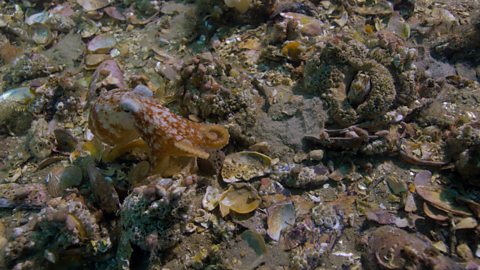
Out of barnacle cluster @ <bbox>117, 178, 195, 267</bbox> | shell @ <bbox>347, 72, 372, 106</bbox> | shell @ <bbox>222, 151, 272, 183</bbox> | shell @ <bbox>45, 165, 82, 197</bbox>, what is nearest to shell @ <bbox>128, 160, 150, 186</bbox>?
barnacle cluster @ <bbox>117, 178, 195, 267</bbox>

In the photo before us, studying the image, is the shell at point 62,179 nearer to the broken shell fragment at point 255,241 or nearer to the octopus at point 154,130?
the octopus at point 154,130

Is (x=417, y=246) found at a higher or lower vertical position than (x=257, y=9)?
lower

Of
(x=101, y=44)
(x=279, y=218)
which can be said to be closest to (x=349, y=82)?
(x=279, y=218)

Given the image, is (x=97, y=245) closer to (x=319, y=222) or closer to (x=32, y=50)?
(x=319, y=222)

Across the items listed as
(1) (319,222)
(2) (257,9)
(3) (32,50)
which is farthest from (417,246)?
(3) (32,50)

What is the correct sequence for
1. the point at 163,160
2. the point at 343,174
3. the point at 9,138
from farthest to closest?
the point at 9,138 < the point at 343,174 < the point at 163,160

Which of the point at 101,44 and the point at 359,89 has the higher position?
the point at 359,89

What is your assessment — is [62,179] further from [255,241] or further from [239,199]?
[255,241]
